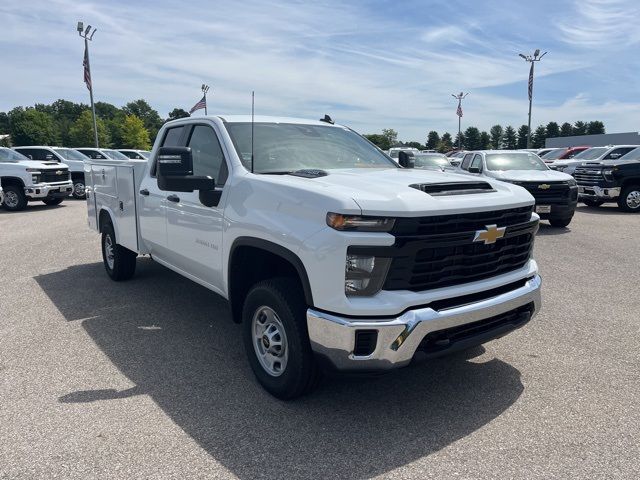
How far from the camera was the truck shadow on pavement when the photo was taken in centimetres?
294

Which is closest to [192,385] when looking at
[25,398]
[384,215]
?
[25,398]

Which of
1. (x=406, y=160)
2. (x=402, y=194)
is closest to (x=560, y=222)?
(x=406, y=160)

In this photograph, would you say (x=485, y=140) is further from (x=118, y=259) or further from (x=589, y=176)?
(x=118, y=259)

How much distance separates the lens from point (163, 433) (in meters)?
3.18

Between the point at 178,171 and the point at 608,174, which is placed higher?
the point at 178,171

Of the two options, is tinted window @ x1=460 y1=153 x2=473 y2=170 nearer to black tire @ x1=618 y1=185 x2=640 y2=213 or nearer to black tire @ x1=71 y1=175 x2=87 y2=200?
black tire @ x1=618 y1=185 x2=640 y2=213

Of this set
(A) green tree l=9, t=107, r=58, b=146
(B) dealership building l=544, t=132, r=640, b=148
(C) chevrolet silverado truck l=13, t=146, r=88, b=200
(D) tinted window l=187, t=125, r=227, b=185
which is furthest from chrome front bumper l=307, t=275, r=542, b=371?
(A) green tree l=9, t=107, r=58, b=146

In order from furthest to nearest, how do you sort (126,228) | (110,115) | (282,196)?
1. (110,115)
2. (126,228)
3. (282,196)

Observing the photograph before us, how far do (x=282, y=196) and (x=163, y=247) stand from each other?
2284 millimetres

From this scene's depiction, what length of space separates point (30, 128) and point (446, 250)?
104m

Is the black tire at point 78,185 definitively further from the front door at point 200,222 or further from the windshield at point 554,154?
the windshield at point 554,154

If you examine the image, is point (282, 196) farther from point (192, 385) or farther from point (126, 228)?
point (126, 228)

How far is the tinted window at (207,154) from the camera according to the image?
421cm

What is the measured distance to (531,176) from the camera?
11.3 meters
